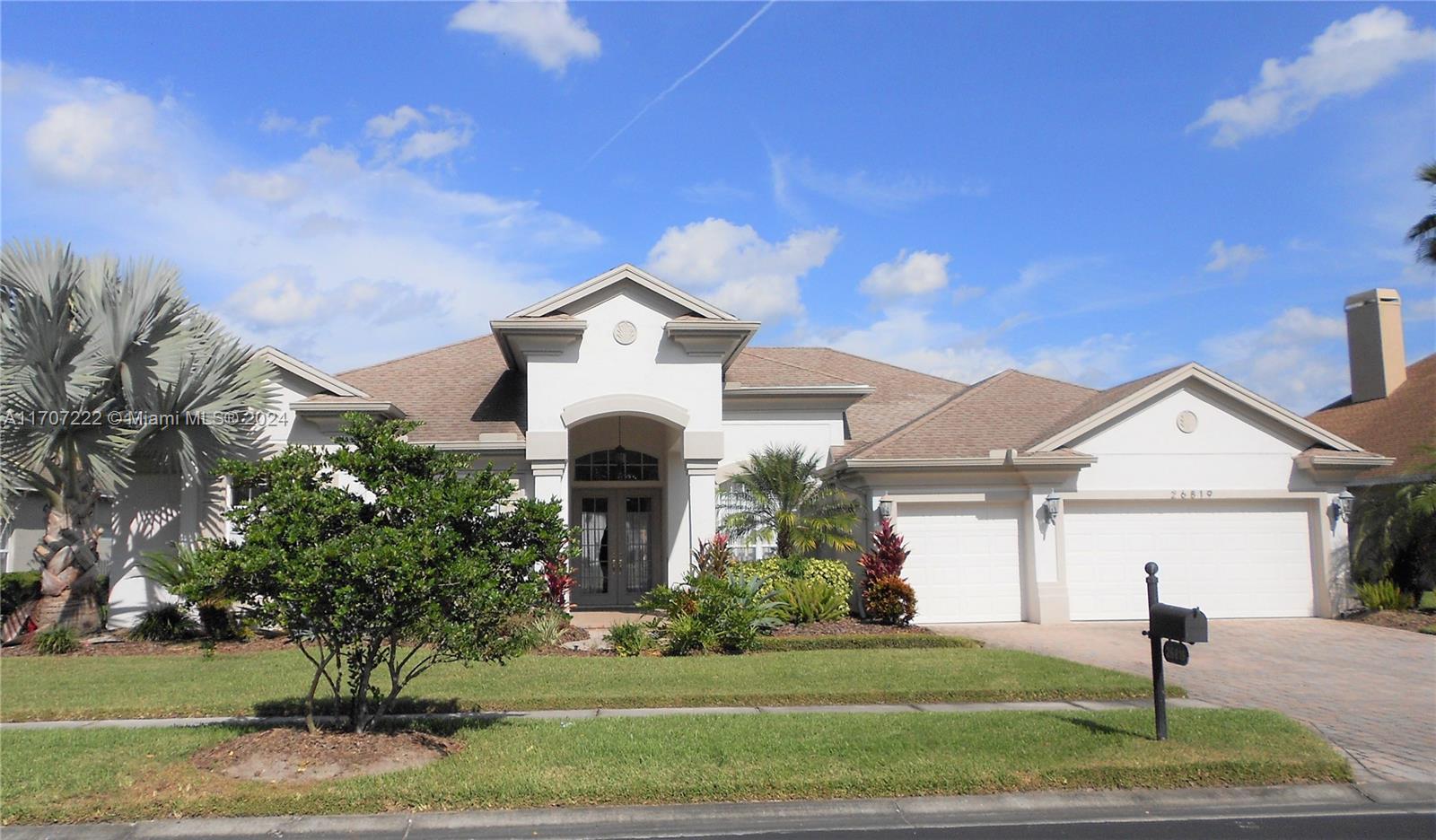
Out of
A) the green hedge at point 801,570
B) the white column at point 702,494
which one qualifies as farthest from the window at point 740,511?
the green hedge at point 801,570

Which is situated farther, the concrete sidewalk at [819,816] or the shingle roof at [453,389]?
the shingle roof at [453,389]

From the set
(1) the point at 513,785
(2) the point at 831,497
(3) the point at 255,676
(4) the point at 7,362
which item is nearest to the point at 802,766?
(1) the point at 513,785

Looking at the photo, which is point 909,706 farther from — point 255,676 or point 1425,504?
point 1425,504

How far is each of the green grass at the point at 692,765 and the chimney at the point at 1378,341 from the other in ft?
68.5

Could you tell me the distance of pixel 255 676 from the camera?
42.5 ft

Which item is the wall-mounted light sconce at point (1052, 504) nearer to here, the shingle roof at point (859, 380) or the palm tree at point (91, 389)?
the shingle roof at point (859, 380)

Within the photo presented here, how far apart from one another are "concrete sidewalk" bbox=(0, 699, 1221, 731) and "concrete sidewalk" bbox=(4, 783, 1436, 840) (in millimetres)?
2643

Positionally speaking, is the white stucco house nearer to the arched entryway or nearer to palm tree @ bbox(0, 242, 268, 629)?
palm tree @ bbox(0, 242, 268, 629)

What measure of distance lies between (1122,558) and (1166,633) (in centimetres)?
1077

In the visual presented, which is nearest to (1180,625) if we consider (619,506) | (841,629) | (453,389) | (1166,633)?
(1166,633)

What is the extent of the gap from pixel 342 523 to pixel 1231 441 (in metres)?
16.7

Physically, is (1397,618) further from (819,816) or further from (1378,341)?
(819,816)

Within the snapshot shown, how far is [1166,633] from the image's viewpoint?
889 cm

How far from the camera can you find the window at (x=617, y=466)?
2212cm
